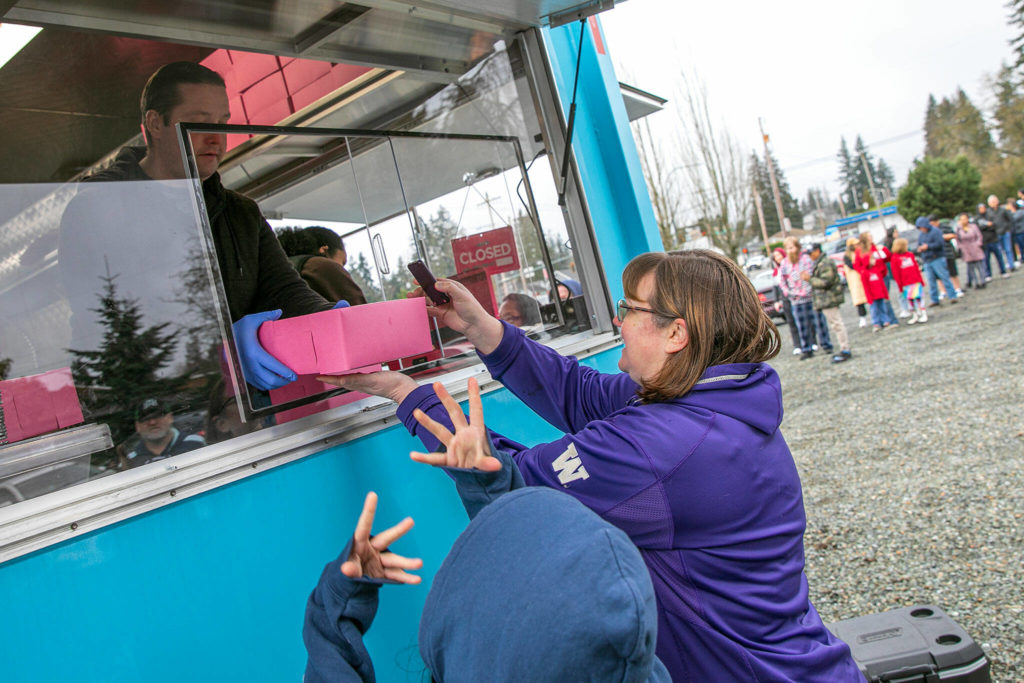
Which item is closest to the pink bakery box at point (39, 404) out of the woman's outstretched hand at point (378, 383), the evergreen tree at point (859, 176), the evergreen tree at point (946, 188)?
the woman's outstretched hand at point (378, 383)

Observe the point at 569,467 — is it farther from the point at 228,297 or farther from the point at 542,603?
the point at 228,297

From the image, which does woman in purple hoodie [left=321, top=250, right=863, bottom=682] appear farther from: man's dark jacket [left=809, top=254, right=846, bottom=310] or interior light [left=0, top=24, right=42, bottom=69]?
man's dark jacket [left=809, top=254, right=846, bottom=310]

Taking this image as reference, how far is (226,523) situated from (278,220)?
1276 millimetres

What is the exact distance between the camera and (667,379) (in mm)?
1775

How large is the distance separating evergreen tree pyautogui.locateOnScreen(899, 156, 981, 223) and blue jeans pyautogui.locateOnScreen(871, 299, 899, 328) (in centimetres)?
2964

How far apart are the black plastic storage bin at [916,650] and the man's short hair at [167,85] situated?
2.87m

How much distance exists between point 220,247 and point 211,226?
0.23 feet

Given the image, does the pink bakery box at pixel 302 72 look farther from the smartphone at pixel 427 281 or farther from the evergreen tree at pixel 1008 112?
the evergreen tree at pixel 1008 112

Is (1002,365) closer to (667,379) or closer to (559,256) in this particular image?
(559,256)

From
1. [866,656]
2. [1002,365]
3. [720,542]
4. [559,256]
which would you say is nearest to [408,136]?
[559,256]

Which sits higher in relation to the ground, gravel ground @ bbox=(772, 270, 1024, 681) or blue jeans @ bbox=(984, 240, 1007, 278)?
blue jeans @ bbox=(984, 240, 1007, 278)

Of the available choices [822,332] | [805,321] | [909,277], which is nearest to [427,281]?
[805,321]

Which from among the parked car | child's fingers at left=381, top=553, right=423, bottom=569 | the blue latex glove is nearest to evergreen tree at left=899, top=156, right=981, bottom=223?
the parked car

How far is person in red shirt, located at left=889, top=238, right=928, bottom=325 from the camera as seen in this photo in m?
11.3
